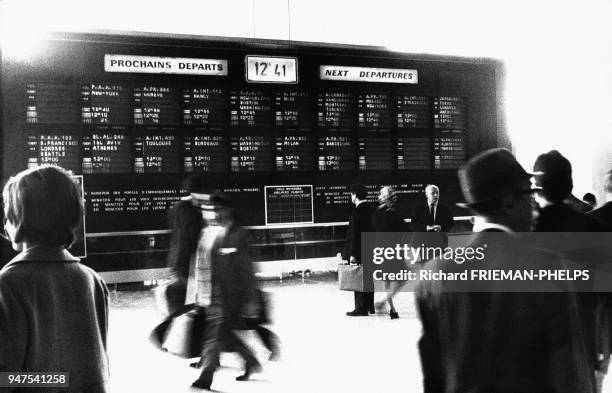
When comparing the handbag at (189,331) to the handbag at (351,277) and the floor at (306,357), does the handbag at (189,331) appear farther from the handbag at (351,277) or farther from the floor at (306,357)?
the handbag at (351,277)

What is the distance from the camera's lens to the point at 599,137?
1060cm

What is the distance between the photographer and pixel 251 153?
8.81 metres

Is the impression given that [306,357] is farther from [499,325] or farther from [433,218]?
[499,325]

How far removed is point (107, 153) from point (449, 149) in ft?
15.7

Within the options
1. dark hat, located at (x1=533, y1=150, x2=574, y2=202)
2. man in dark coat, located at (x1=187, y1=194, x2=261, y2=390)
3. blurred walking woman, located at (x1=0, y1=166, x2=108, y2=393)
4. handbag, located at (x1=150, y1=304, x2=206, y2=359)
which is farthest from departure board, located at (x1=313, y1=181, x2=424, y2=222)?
blurred walking woman, located at (x1=0, y1=166, x2=108, y2=393)

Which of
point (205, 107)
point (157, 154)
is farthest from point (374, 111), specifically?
point (157, 154)

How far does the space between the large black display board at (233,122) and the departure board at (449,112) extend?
2 centimetres

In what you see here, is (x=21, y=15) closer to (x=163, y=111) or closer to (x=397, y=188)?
(x=163, y=111)

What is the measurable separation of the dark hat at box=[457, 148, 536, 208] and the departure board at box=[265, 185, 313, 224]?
23.5ft

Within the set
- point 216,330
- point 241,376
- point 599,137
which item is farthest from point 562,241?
point 599,137

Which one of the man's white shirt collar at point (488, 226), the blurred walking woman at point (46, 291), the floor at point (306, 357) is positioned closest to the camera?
the blurred walking woman at point (46, 291)

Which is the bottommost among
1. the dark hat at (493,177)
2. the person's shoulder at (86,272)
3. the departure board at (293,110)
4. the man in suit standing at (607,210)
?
the person's shoulder at (86,272)

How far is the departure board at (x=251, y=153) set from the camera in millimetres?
8734

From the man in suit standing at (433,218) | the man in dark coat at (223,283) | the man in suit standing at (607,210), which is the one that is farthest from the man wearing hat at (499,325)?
the man in suit standing at (433,218)
